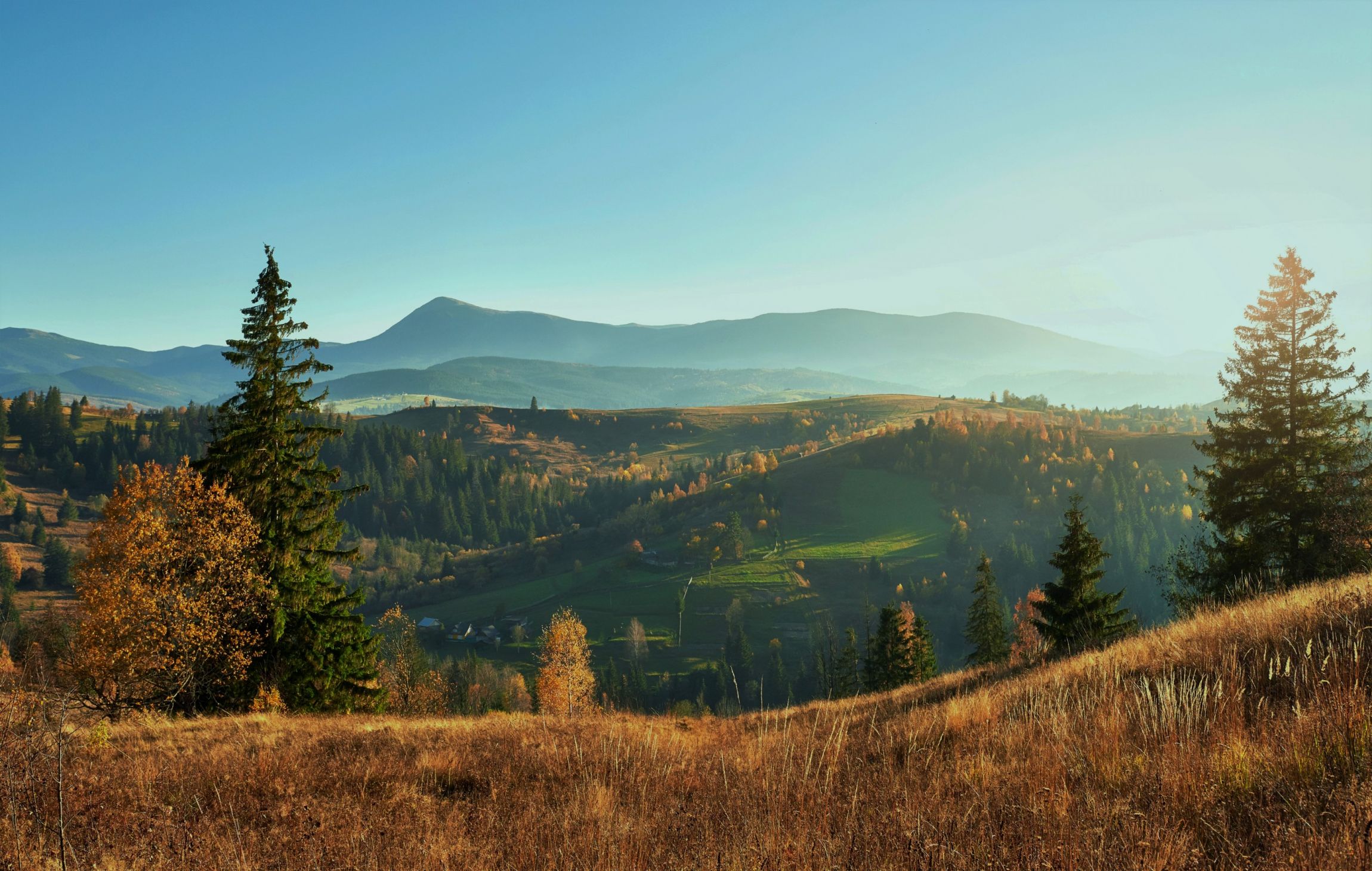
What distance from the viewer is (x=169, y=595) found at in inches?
961

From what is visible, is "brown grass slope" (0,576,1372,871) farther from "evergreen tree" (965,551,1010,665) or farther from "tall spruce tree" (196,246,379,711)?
"evergreen tree" (965,551,1010,665)

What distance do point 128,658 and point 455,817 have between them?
25.3 meters

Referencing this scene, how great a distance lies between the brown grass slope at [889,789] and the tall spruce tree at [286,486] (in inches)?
758

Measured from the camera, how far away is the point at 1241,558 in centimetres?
2830

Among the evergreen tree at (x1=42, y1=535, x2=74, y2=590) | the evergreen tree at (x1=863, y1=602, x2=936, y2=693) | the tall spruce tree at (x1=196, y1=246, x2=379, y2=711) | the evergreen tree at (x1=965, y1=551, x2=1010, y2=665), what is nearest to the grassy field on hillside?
the evergreen tree at (x1=42, y1=535, x2=74, y2=590)

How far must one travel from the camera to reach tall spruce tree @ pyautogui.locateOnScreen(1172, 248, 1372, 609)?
87.0ft

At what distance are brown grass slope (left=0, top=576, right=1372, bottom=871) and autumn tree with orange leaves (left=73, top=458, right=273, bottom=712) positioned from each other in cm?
1754

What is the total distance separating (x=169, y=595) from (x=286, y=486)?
5.41 meters

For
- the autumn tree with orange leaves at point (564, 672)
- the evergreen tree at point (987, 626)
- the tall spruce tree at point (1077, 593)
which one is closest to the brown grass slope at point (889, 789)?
the tall spruce tree at point (1077, 593)

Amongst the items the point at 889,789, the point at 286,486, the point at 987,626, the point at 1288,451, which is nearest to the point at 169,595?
the point at 286,486

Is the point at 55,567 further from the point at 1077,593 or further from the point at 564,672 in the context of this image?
the point at 1077,593

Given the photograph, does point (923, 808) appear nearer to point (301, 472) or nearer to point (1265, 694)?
point (1265, 694)

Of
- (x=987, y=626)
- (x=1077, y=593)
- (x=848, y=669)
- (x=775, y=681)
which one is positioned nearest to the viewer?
(x=1077, y=593)

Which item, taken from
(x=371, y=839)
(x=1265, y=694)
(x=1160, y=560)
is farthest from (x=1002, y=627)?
(x=1160, y=560)
